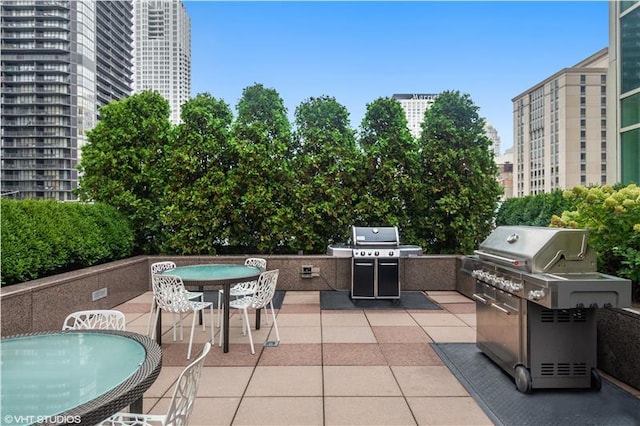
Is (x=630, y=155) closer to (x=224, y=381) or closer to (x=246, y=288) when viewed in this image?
(x=246, y=288)

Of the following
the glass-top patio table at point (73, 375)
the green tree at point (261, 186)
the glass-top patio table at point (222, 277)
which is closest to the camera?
the glass-top patio table at point (73, 375)

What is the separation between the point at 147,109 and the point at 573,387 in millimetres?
8155

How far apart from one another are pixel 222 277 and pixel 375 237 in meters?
3.05

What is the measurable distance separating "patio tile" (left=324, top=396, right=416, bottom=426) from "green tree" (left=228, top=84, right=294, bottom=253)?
5092 mm

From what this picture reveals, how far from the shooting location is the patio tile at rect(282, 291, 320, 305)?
6754 millimetres

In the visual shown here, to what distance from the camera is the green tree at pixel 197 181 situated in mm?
7871

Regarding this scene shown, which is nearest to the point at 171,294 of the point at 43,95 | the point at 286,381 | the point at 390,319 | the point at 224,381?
the point at 224,381

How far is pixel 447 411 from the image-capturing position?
2.92 m

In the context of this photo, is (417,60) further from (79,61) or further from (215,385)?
(79,61)

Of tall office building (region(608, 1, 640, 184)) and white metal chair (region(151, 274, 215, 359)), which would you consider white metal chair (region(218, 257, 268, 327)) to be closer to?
white metal chair (region(151, 274, 215, 359))

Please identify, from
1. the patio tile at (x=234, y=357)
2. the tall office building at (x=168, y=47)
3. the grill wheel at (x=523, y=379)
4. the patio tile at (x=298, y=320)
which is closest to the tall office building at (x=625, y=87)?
the patio tile at (x=298, y=320)

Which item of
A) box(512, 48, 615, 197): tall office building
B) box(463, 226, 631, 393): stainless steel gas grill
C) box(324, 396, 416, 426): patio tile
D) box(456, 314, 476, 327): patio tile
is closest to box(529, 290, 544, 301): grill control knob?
box(463, 226, 631, 393): stainless steel gas grill

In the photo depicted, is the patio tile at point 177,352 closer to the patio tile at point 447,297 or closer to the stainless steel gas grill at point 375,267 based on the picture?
the stainless steel gas grill at point 375,267

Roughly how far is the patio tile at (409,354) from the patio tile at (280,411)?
118 centimetres
